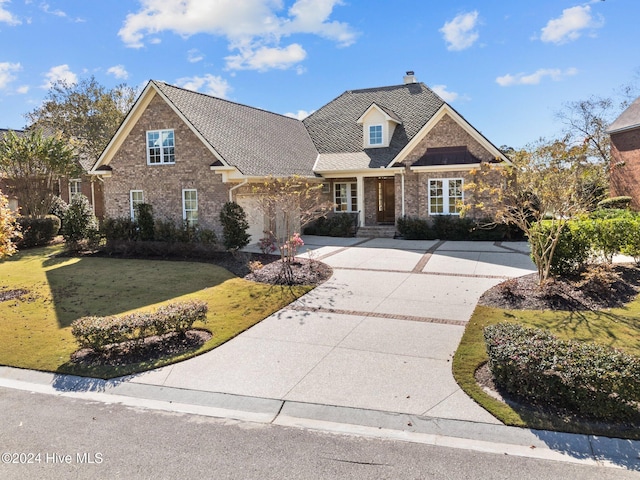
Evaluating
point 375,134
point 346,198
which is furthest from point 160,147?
point 375,134

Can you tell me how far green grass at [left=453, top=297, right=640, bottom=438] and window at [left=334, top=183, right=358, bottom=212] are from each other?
15.7 meters

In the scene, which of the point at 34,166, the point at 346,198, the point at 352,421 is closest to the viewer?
the point at 352,421

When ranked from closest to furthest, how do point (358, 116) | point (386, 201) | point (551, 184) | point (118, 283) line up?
1. point (551, 184)
2. point (118, 283)
3. point (386, 201)
4. point (358, 116)

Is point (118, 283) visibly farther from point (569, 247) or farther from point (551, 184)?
point (569, 247)

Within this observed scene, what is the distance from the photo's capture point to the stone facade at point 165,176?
763 inches

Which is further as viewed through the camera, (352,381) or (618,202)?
(618,202)

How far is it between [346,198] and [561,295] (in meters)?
16.2

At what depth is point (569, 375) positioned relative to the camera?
5.40 meters

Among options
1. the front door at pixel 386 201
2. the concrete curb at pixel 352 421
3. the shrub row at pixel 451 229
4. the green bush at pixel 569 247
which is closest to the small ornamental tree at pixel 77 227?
the concrete curb at pixel 352 421

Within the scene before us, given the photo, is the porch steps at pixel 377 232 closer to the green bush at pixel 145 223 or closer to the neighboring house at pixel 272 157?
the neighboring house at pixel 272 157

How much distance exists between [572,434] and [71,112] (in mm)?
41510

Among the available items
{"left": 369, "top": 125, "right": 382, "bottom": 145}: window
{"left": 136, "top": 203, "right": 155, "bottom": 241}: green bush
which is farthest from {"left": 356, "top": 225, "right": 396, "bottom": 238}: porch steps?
{"left": 136, "top": 203, "right": 155, "bottom": 241}: green bush

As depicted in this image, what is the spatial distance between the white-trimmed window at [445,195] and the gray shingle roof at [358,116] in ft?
9.87

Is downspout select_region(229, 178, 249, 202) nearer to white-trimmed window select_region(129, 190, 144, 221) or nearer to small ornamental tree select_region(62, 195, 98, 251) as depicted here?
white-trimmed window select_region(129, 190, 144, 221)
